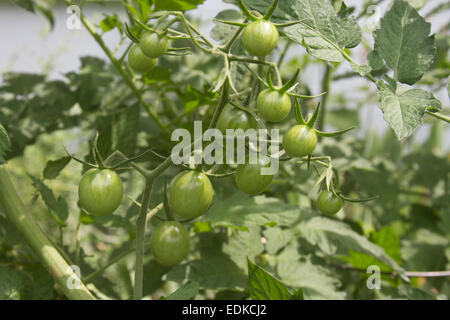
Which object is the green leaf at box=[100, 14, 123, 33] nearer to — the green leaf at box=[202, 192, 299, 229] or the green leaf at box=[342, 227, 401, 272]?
the green leaf at box=[202, 192, 299, 229]

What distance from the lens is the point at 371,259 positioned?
1.83 ft

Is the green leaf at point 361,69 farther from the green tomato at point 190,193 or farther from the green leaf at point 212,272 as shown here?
the green leaf at point 212,272

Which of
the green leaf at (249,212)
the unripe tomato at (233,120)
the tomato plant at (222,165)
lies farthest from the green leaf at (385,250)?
the unripe tomato at (233,120)

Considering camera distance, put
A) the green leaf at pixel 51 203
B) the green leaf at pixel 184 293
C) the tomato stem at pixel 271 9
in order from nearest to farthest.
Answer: the tomato stem at pixel 271 9 → the green leaf at pixel 184 293 → the green leaf at pixel 51 203

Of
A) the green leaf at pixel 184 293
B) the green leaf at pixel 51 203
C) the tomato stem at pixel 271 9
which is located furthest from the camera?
the green leaf at pixel 51 203

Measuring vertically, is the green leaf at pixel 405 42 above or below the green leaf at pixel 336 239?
above

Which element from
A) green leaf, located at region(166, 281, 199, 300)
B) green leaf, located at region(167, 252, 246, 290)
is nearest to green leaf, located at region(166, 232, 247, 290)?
green leaf, located at region(167, 252, 246, 290)

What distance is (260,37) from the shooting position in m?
0.27

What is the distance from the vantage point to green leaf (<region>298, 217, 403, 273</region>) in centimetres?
51

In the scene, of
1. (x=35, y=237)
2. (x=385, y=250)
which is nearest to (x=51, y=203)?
(x=35, y=237)

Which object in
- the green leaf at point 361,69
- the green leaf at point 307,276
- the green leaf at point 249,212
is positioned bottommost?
the green leaf at point 307,276

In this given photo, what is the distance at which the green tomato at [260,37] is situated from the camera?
271mm

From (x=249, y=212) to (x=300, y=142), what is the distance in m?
0.22
